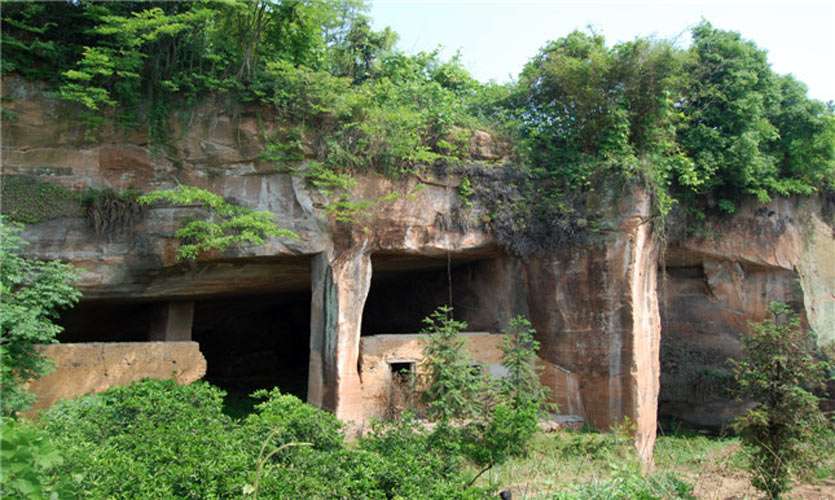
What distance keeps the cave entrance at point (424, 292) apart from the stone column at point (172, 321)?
3.83 meters

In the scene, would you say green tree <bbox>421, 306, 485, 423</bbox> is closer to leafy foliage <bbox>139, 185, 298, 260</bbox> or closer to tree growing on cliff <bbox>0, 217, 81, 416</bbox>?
leafy foliage <bbox>139, 185, 298, 260</bbox>

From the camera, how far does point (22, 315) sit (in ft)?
26.9

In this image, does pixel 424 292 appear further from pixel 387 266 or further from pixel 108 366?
pixel 108 366

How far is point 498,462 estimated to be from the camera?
8.70 m

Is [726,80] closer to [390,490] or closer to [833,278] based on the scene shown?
[833,278]

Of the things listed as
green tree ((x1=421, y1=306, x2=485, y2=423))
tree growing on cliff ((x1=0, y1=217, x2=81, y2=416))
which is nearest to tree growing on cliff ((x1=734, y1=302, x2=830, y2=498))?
green tree ((x1=421, y1=306, x2=485, y2=423))

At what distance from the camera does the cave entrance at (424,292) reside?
46.0 feet

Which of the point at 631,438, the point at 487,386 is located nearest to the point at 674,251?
the point at 631,438

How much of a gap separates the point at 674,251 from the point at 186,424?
39.8ft

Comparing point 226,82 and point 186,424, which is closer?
point 186,424

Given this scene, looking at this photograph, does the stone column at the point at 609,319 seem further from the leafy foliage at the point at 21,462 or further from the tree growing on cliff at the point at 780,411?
the leafy foliage at the point at 21,462

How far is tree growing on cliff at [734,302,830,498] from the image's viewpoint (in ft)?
27.5

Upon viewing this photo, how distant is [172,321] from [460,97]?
8.11 meters

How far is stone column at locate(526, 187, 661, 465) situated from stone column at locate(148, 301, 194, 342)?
6898mm
